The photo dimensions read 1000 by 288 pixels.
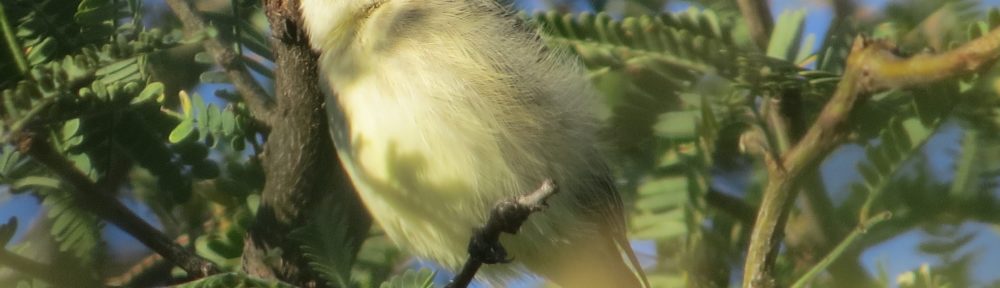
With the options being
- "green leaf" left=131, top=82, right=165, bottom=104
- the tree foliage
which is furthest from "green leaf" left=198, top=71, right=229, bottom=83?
"green leaf" left=131, top=82, right=165, bottom=104

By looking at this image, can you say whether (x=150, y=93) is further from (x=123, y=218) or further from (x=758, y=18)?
(x=758, y=18)

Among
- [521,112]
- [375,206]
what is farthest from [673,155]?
[375,206]

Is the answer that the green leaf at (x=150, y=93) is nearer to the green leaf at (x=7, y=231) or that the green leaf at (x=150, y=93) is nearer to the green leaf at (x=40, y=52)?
the green leaf at (x=40, y=52)

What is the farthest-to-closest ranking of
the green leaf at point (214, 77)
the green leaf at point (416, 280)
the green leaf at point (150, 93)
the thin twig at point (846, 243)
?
the green leaf at point (214, 77), the green leaf at point (150, 93), the thin twig at point (846, 243), the green leaf at point (416, 280)

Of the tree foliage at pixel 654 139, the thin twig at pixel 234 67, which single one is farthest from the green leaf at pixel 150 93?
the thin twig at pixel 234 67

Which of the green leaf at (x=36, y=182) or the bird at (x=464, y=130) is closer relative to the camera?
the green leaf at (x=36, y=182)

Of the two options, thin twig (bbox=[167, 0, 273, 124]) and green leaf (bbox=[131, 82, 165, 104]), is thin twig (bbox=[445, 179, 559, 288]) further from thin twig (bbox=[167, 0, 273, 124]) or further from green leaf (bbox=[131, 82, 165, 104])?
thin twig (bbox=[167, 0, 273, 124])

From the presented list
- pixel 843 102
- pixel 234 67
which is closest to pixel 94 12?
pixel 234 67
